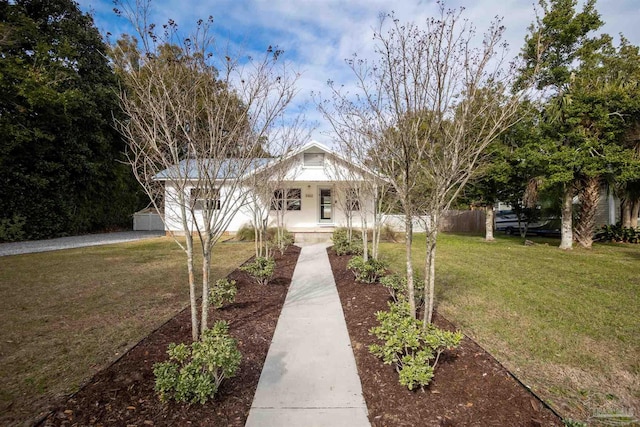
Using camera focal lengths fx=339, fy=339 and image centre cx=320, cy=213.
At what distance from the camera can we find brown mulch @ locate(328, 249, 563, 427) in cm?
258

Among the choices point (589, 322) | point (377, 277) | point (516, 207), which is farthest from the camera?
point (516, 207)

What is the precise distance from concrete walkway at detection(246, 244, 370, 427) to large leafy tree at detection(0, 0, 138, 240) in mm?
11303

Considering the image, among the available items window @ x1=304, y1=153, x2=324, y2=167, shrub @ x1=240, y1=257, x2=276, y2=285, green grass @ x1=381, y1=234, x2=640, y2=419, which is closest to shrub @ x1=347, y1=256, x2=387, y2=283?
green grass @ x1=381, y1=234, x2=640, y2=419

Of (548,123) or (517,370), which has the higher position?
(548,123)

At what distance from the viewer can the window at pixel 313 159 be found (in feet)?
56.7

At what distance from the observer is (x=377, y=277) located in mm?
7113

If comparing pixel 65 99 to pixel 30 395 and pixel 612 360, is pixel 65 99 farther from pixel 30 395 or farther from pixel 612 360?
pixel 612 360

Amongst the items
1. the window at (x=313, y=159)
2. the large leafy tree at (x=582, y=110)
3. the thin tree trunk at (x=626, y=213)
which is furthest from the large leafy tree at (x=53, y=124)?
the thin tree trunk at (x=626, y=213)

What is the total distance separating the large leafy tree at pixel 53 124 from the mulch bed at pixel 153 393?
432 inches

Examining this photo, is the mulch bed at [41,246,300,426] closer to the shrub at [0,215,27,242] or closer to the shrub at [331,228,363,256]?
the shrub at [331,228,363,256]

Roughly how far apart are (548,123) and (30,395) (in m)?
15.4

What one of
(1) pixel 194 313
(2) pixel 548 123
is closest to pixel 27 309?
(1) pixel 194 313

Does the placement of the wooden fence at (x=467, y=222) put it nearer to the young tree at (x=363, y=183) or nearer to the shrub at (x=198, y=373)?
the young tree at (x=363, y=183)

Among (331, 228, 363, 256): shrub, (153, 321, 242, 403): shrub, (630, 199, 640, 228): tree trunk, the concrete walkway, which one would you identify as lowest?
the concrete walkway
